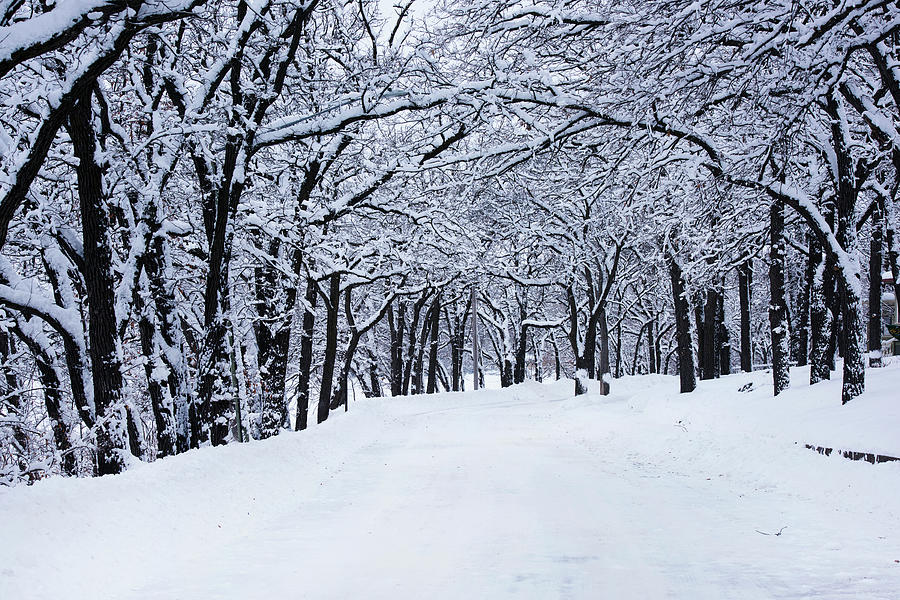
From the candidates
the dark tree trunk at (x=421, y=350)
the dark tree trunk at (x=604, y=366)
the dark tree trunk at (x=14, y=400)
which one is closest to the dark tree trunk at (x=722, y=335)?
the dark tree trunk at (x=604, y=366)

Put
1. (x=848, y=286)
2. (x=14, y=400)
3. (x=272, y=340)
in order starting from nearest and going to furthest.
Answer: (x=848, y=286)
(x=14, y=400)
(x=272, y=340)

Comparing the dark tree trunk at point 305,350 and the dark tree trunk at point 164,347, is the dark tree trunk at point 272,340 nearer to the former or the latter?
the dark tree trunk at point 164,347

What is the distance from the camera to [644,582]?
17.9 feet

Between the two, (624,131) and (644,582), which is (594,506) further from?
(624,131)

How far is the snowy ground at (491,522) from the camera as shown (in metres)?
5.55

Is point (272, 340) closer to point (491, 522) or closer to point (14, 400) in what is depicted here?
point (14, 400)

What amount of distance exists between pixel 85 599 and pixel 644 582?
4.05 meters

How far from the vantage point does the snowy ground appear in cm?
555

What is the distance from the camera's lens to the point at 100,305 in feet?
32.2

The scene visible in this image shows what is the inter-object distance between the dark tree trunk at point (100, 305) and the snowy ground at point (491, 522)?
104cm

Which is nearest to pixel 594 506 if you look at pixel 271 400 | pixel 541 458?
pixel 541 458

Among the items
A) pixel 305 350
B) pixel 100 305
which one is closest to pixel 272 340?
pixel 100 305

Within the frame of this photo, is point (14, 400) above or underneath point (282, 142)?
underneath

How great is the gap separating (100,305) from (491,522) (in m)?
5.86
